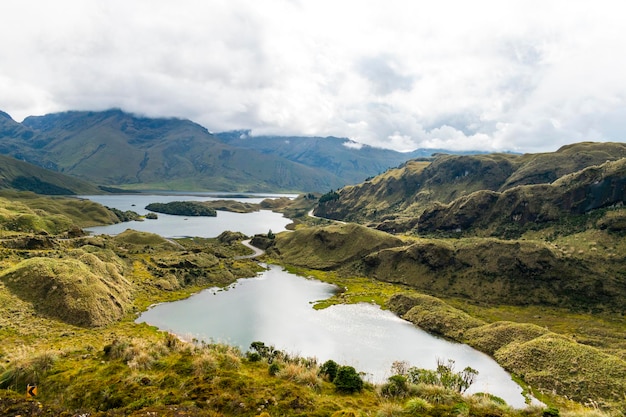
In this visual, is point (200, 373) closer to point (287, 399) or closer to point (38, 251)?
point (287, 399)

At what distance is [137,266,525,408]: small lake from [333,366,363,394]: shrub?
32.8 metres

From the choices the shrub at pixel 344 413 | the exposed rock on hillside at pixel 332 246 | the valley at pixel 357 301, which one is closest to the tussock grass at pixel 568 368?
the valley at pixel 357 301

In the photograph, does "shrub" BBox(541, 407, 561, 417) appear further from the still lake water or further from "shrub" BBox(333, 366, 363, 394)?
the still lake water

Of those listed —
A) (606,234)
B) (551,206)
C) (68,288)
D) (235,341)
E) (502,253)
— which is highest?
(551,206)

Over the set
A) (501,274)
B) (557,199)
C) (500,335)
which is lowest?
(500,335)

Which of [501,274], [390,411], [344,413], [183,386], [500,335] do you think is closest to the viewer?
[344,413]

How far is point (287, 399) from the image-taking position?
917 inches

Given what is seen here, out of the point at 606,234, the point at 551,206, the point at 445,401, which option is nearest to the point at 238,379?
the point at 445,401

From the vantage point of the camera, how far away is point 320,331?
88.2m

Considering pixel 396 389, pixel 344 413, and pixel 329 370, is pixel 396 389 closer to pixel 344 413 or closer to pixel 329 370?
pixel 329 370

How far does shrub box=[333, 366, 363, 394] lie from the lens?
2833 cm

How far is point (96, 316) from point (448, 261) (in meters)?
120

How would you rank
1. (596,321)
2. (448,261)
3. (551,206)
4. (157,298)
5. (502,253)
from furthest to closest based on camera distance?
(551,206)
(448,261)
(502,253)
(157,298)
(596,321)

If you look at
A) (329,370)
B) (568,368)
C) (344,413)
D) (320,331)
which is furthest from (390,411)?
(320,331)
